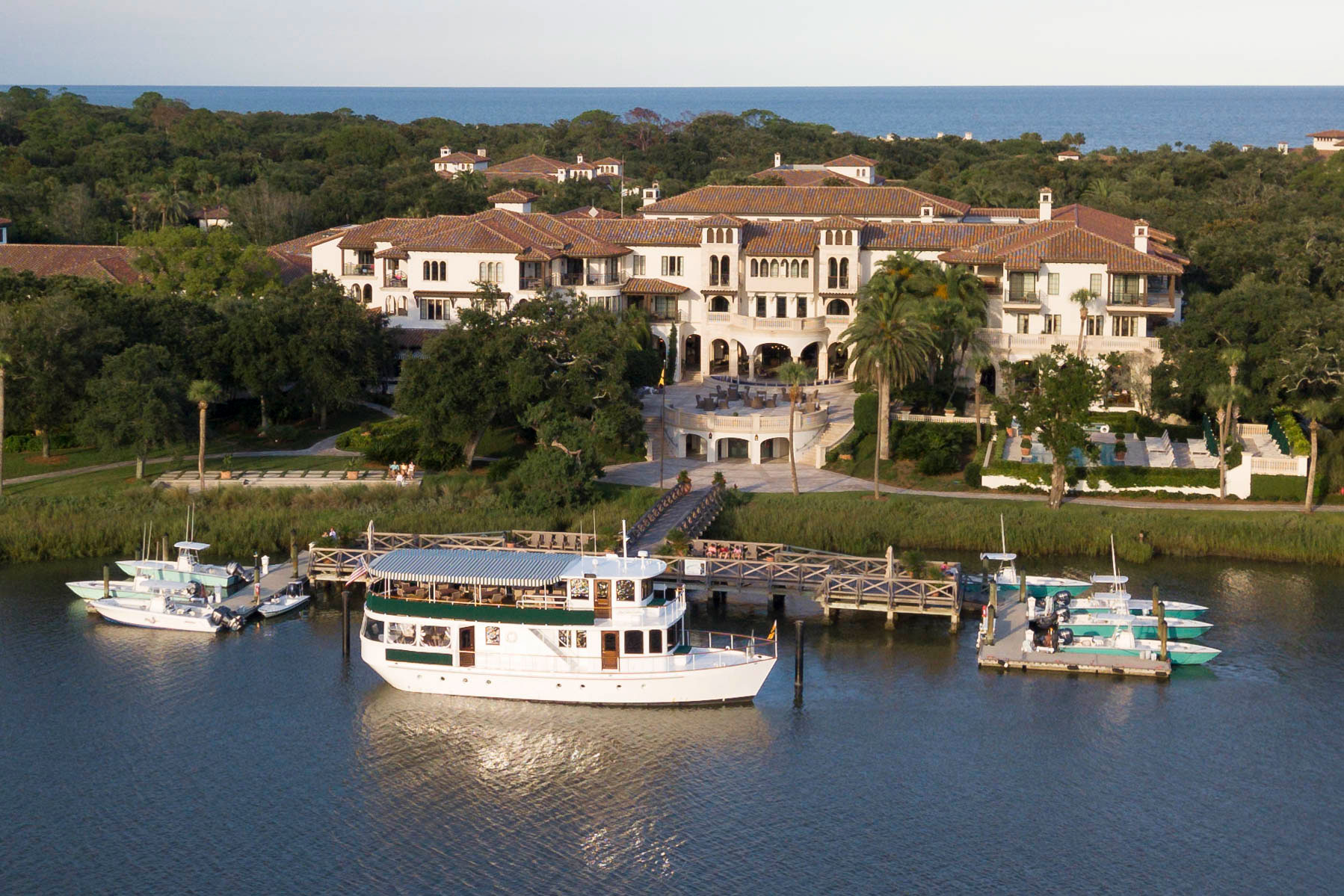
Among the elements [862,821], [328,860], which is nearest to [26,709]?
[328,860]

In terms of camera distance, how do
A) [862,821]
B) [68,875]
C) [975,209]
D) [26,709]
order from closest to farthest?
[68,875] < [862,821] < [26,709] < [975,209]

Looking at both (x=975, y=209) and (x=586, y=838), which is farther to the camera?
(x=975, y=209)

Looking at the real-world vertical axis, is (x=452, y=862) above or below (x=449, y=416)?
below

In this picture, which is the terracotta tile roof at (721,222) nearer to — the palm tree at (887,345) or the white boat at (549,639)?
the palm tree at (887,345)

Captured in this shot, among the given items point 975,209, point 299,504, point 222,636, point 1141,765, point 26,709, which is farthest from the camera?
point 975,209

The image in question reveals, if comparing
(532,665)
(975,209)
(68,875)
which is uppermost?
(975,209)

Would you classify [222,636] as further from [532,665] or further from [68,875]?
[68,875]

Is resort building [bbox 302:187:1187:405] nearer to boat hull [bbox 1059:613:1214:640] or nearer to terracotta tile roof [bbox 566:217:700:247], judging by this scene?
terracotta tile roof [bbox 566:217:700:247]

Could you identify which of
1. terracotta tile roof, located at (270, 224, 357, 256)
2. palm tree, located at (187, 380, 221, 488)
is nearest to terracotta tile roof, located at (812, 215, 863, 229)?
terracotta tile roof, located at (270, 224, 357, 256)
